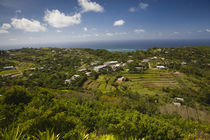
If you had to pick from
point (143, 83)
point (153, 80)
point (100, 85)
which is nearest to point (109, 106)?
point (100, 85)

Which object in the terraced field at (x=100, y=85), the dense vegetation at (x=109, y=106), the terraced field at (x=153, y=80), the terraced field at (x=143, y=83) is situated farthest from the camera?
the terraced field at (x=153, y=80)

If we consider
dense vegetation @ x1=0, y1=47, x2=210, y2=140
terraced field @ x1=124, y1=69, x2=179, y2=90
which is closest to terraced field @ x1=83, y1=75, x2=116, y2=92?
dense vegetation @ x1=0, y1=47, x2=210, y2=140

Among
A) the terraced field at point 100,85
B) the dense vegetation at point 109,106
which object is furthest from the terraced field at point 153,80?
the terraced field at point 100,85

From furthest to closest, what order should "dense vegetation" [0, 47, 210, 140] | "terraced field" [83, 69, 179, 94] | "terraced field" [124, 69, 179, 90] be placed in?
1. "terraced field" [124, 69, 179, 90]
2. "terraced field" [83, 69, 179, 94]
3. "dense vegetation" [0, 47, 210, 140]

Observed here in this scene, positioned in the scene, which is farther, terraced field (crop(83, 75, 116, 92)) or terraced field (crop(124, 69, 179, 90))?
terraced field (crop(124, 69, 179, 90))

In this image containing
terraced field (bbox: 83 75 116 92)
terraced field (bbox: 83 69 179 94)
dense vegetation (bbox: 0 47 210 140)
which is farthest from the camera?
terraced field (bbox: 83 75 116 92)

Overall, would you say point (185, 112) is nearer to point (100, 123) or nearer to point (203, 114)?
point (203, 114)

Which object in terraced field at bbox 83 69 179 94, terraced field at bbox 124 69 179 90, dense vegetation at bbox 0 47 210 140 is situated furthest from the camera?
terraced field at bbox 124 69 179 90

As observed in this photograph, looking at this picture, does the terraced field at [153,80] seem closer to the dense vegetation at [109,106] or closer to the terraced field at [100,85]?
the dense vegetation at [109,106]

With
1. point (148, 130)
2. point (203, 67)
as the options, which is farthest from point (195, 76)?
point (148, 130)

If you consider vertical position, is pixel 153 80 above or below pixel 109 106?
below

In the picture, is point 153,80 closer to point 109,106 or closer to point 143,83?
point 143,83

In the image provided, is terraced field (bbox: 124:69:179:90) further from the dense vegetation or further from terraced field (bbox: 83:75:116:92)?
terraced field (bbox: 83:75:116:92)

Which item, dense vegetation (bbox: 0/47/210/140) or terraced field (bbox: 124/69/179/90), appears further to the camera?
terraced field (bbox: 124/69/179/90)
